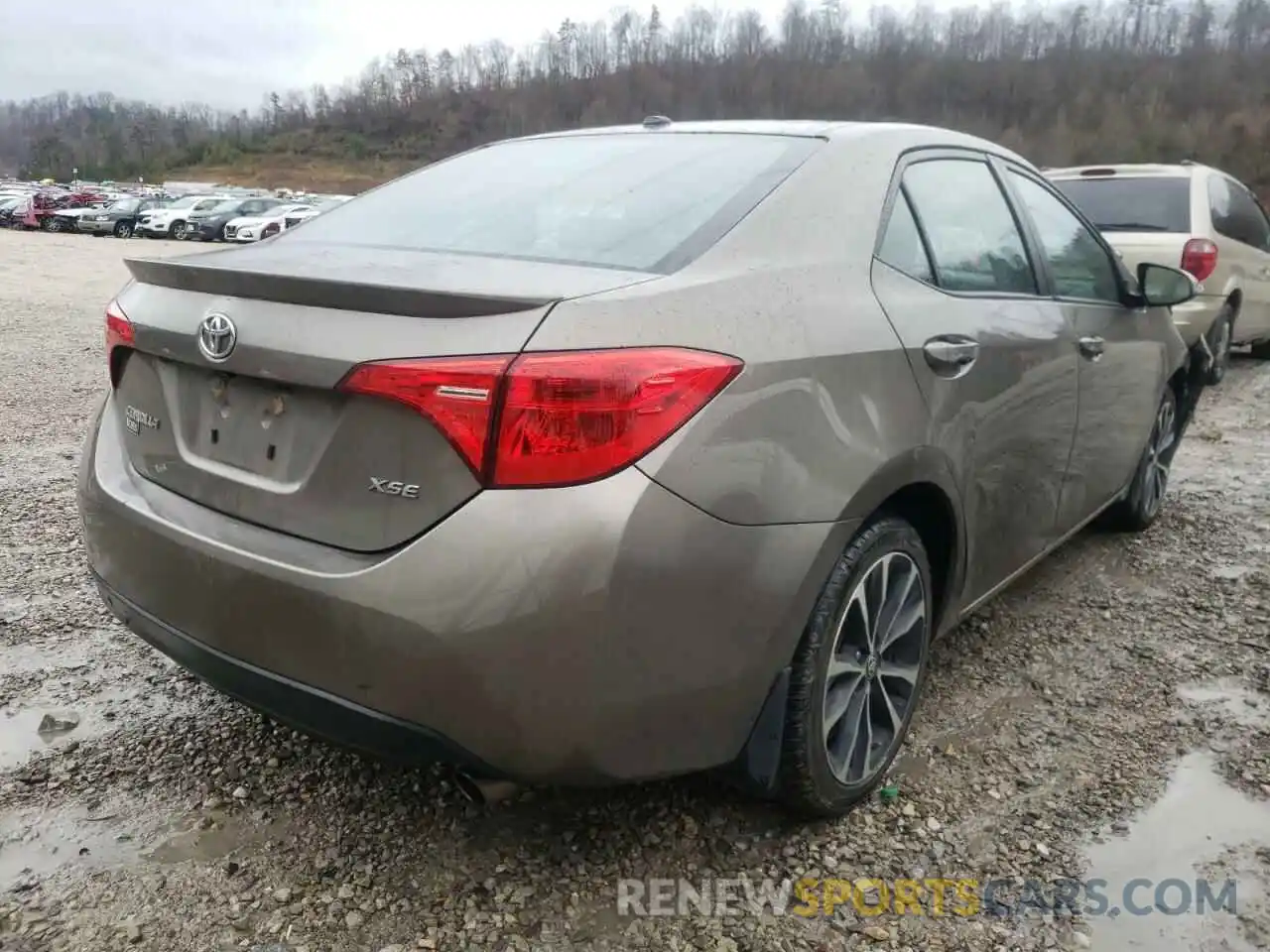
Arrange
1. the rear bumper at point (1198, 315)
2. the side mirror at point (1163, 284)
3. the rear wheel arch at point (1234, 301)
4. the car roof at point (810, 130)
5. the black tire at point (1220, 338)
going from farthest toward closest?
the rear wheel arch at point (1234, 301), the black tire at point (1220, 338), the rear bumper at point (1198, 315), the side mirror at point (1163, 284), the car roof at point (810, 130)

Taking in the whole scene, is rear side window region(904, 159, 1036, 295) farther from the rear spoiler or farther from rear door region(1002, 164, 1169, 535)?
the rear spoiler

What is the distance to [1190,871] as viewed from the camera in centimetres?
229

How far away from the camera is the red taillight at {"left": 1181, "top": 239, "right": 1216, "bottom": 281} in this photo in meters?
6.71

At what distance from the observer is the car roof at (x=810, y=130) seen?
8.66 ft

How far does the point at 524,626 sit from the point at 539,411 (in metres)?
0.35

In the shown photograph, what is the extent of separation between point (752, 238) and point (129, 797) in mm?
1907

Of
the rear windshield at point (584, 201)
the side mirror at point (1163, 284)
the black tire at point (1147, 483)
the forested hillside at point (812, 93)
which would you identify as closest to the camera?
the rear windshield at point (584, 201)

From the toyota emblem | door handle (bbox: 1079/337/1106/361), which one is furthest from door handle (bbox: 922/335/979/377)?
the toyota emblem

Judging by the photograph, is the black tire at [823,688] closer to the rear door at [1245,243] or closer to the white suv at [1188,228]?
the white suv at [1188,228]

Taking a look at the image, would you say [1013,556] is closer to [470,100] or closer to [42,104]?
[470,100]

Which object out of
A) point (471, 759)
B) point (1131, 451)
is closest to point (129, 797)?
point (471, 759)

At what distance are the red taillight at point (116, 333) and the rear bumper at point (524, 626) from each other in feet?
1.52

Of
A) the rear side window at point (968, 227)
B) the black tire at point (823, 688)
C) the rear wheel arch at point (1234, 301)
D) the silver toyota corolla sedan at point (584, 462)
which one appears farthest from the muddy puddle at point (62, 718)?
the rear wheel arch at point (1234, 301)

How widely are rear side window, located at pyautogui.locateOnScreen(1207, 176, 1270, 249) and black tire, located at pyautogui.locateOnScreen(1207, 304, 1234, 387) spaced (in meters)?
0.54
